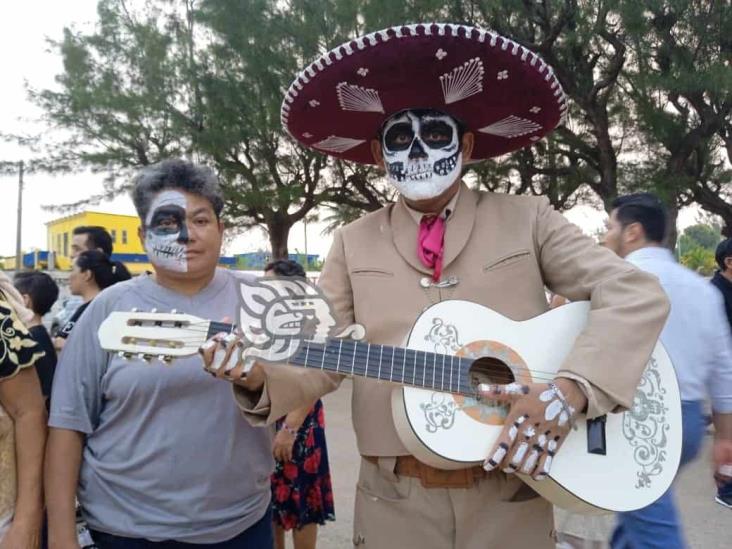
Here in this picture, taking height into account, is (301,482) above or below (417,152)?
below

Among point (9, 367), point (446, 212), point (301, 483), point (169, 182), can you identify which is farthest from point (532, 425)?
point (301, 483)

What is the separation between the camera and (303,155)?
1063cm

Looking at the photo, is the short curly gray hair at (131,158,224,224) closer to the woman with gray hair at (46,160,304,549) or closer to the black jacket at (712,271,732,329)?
the woman with gray hair at (46,160,304,549)

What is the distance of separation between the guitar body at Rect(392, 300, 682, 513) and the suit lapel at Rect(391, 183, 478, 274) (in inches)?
7.7

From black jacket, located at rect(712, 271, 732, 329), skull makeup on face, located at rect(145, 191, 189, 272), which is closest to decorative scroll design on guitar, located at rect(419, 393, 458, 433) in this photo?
skull makeup on face, located at rect(145, 191, 189, 272)

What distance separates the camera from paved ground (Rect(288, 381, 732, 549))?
3.59 metres

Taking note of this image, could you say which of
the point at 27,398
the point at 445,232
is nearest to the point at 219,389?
the point at 27,398

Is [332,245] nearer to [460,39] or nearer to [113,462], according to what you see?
[460,39]

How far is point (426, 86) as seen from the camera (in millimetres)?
1900

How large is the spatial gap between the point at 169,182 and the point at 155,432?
29.1 inches

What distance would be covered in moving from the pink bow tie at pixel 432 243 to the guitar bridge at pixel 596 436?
0.58 metres

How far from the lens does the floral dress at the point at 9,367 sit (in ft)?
5.44

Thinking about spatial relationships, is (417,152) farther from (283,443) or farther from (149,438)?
(283,443)

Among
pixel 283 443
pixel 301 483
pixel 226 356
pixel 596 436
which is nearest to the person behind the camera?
pixel 226 356
